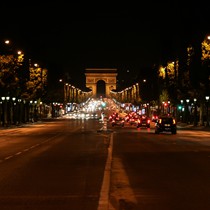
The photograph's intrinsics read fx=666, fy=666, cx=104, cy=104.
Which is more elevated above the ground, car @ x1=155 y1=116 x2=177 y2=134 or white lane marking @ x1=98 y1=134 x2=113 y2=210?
car @ x1=155 y1=116 x2=177 y2=134

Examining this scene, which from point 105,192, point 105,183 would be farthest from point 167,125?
point 105,192

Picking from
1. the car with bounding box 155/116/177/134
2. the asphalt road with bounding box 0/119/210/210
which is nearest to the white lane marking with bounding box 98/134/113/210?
the asphalt road with bounding box 0/119/210/210

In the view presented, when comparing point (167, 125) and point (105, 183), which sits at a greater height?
point (167, 125)

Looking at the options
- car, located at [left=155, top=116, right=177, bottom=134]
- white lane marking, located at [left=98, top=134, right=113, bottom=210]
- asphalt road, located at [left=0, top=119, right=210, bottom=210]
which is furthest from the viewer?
car, located at [left=155, top=116, right=177, bottom=134]

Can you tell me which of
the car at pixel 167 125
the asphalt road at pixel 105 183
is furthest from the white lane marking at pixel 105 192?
the car at pixel 167 125

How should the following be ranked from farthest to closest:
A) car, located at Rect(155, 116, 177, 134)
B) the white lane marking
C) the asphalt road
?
car, located at Rect(155, 116, 177, 134), the asphalt road, the white lane marking

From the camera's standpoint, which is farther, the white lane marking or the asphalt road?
the asphalt road

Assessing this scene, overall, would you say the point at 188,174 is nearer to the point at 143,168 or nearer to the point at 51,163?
the point at 143,168

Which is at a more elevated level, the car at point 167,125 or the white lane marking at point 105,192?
the car at point 167,125

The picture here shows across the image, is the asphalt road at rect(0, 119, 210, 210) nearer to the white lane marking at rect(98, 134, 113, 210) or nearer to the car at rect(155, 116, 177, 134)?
the white lane marking at rect(98, 134, 113, 210)

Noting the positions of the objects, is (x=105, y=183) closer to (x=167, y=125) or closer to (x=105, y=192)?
(x=105, y=192)

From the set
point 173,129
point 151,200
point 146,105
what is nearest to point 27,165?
point 151,200

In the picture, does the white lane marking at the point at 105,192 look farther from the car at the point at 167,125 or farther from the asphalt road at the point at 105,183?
the car at the point at 167,125

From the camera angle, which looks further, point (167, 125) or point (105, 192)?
point (167, 125)
